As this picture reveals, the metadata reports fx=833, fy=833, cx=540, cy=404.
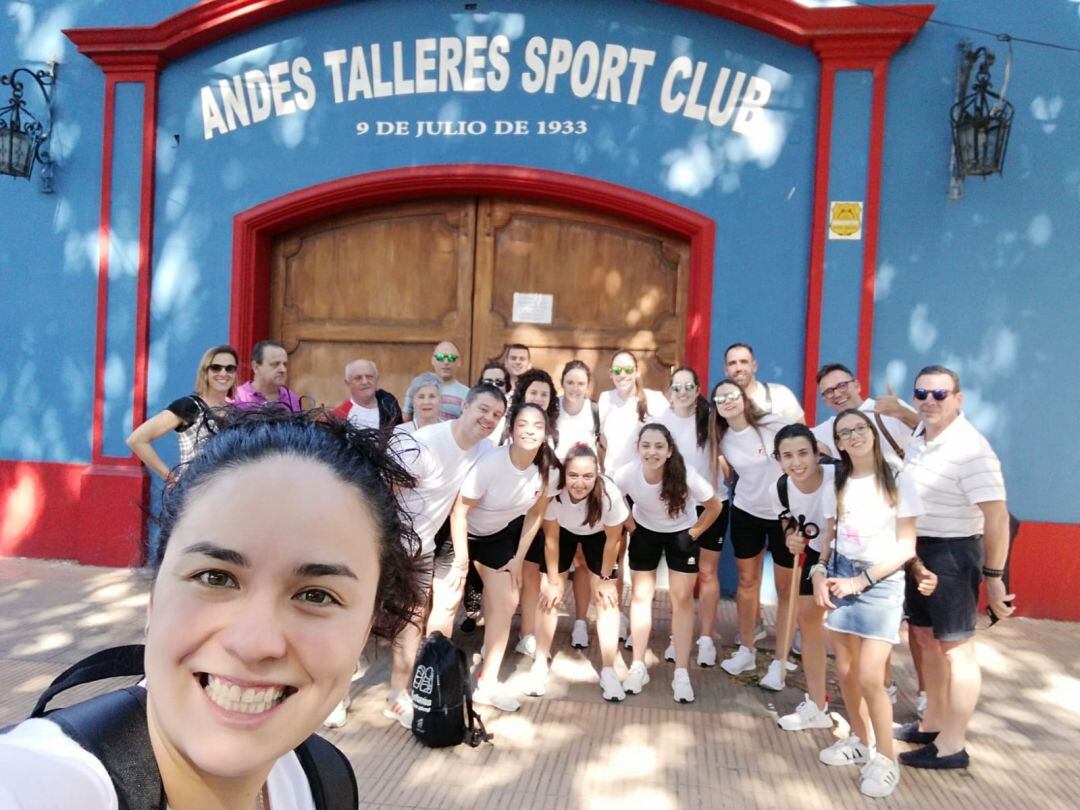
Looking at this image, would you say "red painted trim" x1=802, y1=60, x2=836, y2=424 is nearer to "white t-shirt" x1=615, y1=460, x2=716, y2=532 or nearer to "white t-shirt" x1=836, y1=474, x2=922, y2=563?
"white t-shirt" x1=615, y1=460, x2=716, y2=532

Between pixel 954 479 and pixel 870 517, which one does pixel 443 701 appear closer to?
pixel 870 517

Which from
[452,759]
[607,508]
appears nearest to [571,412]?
[607,508]

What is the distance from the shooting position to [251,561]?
2.92ft

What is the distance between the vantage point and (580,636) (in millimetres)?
5230

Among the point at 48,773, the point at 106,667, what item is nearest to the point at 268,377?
the point at 106,667

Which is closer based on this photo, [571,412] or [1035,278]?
[571,412]

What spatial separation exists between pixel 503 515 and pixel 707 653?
1.55 m

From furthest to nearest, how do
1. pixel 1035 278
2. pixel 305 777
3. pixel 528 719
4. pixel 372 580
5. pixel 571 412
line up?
1. pixel 1035 278
2. pixel 571 412
3. pixel 528 719
4. pixel 305 777
5. pixel 372 580

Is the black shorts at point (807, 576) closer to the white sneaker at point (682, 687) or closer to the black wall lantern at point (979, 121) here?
the white sneaker at point (682, 687)

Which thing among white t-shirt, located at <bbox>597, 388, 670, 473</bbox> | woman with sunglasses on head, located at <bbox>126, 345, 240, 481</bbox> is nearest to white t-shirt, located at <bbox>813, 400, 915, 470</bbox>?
white t-shirt, located at <bbox>597, 388, 670, 473</bbox>

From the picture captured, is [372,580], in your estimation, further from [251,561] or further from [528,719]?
[528,719]

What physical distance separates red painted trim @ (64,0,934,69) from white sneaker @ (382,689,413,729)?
5.21 metres

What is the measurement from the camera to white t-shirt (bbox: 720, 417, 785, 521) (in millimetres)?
4879

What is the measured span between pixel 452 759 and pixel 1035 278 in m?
5.13
